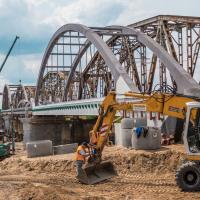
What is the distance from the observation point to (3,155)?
33844mm

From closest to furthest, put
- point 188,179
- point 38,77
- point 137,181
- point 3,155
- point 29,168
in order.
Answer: point 188,179, point 137,181, point 29,168, point 3,155, point 38,77

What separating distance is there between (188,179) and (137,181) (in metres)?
3.82

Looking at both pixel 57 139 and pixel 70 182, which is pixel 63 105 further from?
pixel 70 182

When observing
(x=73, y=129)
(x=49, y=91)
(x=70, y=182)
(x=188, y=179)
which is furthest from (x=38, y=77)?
(x=188, y=179)

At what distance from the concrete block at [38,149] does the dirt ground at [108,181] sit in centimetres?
98

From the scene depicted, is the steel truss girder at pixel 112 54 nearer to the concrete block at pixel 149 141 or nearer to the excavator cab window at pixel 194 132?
the concrete block at pixel 149 141

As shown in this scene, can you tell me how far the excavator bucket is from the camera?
17.7 meters

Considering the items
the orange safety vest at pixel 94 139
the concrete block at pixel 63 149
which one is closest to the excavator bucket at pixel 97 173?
the orange safety vest at pixel 94 139

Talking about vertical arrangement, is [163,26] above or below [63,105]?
above

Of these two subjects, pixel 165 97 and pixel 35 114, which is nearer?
pixel 165 97

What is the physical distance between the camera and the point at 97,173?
18234 mm

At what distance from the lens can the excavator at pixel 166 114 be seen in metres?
15.0

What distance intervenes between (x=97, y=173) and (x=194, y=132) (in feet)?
15.9

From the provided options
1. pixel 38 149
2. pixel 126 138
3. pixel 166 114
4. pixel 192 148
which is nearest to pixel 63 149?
pixel 38 149
